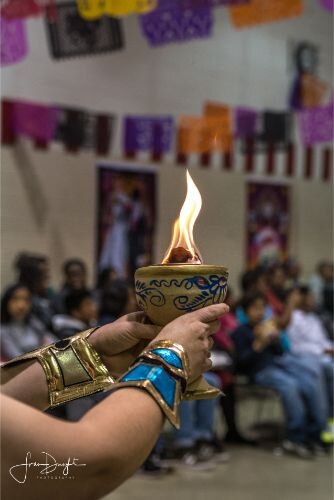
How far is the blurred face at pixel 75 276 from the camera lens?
15.3ft

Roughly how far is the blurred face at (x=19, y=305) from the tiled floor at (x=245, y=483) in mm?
936

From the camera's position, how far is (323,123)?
5.76 meters

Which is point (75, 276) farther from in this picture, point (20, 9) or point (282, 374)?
point (20, 9)

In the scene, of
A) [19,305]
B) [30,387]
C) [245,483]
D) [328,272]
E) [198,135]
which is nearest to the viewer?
[30,387]

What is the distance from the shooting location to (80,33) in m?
4.34

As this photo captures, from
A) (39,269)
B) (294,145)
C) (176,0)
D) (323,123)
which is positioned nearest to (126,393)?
(176,0)

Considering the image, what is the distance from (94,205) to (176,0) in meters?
2.07

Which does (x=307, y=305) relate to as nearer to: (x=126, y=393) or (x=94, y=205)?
(x=94, y=205)

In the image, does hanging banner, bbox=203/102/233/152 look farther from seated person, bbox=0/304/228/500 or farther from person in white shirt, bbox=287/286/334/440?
seated person, bbox=0/304/228/500

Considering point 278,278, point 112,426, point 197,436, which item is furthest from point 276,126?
point 112,426

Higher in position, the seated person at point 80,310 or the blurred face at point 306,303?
the seated person at point 80,310

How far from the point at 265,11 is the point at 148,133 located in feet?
5.24

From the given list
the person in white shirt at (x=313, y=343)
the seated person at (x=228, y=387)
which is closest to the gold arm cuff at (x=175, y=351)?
the seated person at (x=228, y=387)

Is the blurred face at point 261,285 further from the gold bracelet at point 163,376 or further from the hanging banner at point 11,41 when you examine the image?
the gold bracelet at point 163,376
